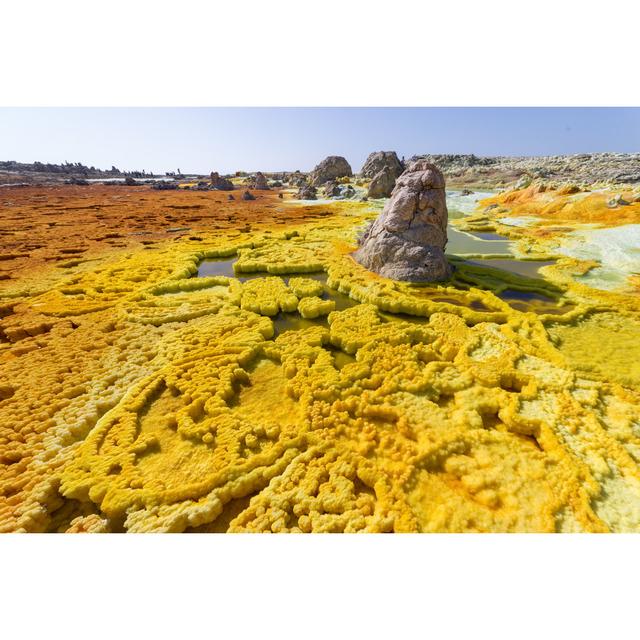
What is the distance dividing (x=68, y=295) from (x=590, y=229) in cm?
3100

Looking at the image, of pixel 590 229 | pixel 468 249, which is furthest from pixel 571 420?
pixel 590 229

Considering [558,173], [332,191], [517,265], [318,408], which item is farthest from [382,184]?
[318,408]

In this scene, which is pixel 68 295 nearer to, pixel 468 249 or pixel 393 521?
pixel 393 521

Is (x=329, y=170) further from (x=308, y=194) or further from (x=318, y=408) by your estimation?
(x=318, y=408)

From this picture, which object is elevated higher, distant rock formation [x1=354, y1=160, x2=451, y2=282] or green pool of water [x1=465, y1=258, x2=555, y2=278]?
distant rock formation [x1=354, y1=160, x2=451, y2=282]

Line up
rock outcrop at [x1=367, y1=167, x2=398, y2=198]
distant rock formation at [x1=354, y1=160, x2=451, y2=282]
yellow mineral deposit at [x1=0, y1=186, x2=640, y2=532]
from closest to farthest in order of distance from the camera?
1. yellow mineral deposit at [x1=0, y1=186, x2=640, y2=532]
2. distant rock formation at [x1=354, y1=160, x2=451, y2=282]
3. rock outcrop at [x1=367, y1=167, x2=398, y2=198]

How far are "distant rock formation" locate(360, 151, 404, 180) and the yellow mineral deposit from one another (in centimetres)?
3823

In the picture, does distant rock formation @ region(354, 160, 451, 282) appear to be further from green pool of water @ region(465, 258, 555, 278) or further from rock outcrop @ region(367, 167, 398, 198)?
rock outcrop @ region(367, 167, 398, 198)

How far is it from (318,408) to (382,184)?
41.3 meters

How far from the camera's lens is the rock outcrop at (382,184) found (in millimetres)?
42625

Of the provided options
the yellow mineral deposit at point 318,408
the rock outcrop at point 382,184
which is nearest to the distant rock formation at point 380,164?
the rock outcrop at point 382,184

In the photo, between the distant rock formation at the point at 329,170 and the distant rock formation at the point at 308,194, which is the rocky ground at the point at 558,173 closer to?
the distant rock formation at the point at 329,170

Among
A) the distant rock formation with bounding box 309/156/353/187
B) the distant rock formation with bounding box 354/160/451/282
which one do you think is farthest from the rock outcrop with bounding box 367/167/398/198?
the distant rock formation with bounding box 354/160/451/282

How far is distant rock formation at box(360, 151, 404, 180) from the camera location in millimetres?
50706
